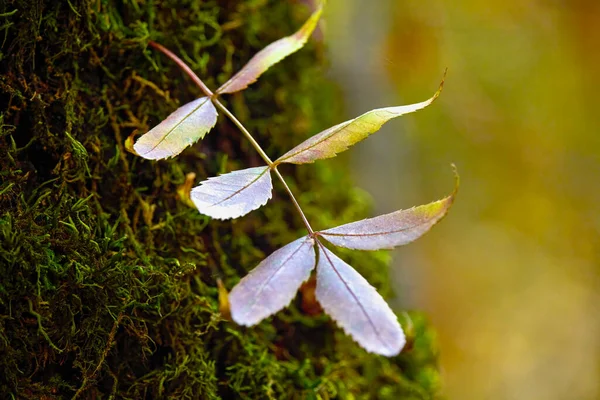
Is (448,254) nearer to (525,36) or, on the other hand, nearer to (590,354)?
(590,354)

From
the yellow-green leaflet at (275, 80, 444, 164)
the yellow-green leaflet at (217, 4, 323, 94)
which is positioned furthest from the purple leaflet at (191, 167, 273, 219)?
the yellow-green leaflet at (217, 4, 323, 94)

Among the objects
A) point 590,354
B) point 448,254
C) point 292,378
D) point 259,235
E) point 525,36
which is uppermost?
point 259,235

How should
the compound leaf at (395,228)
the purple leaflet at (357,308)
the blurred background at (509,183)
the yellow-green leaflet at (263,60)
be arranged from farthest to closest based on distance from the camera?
1. the blurred background at (509,183)
2. the yellow-green leaflet at (263,60)
3. the compound leaf at (395,228)
4. the purple leaflet at (357,308)

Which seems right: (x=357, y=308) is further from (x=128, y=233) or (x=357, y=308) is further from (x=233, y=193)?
(x=128, y=233)

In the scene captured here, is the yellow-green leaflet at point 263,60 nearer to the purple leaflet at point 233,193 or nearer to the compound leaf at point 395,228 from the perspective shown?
the purple leaflet at point 233,193

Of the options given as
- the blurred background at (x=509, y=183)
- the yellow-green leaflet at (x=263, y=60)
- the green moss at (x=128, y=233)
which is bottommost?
the blurred background at (x=509, y=183)

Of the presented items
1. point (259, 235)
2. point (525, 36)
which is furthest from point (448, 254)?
point (259, 235)

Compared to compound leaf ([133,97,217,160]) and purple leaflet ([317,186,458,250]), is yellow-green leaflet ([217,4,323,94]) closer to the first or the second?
compound leaf ([133,97,217,160])

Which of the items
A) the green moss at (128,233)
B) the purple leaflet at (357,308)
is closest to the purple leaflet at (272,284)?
the purple leaflet at (357,308)
